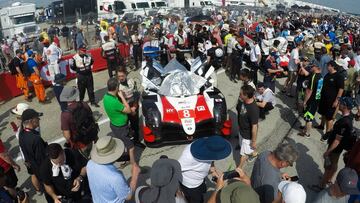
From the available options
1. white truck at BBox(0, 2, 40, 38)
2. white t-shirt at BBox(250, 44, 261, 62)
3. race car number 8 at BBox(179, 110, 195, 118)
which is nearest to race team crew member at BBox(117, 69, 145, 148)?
race car number 8 at BBox(179, 110, 195, 118)

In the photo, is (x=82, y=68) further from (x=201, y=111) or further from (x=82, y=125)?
(x=201, y=111)

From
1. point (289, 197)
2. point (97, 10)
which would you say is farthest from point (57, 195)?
point (97, 10)

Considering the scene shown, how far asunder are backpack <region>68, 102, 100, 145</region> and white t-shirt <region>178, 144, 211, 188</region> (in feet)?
7.42

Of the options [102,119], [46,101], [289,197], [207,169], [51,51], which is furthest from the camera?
[51,51]

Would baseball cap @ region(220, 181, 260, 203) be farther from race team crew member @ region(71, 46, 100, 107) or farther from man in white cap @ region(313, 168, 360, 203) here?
race team crew member @ region(71, 46, 100, 107)


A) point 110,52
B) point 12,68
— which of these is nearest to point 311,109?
point 110,52

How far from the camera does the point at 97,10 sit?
3053 cm

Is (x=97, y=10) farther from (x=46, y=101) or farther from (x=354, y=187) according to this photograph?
(x=354, y=187)

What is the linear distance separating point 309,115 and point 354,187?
4164 mm

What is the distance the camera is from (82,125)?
5.27m

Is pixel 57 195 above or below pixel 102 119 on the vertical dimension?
above

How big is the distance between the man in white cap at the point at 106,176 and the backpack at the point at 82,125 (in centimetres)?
192

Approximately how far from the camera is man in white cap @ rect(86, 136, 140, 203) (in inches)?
130

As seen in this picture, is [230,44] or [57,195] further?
[230,44]
